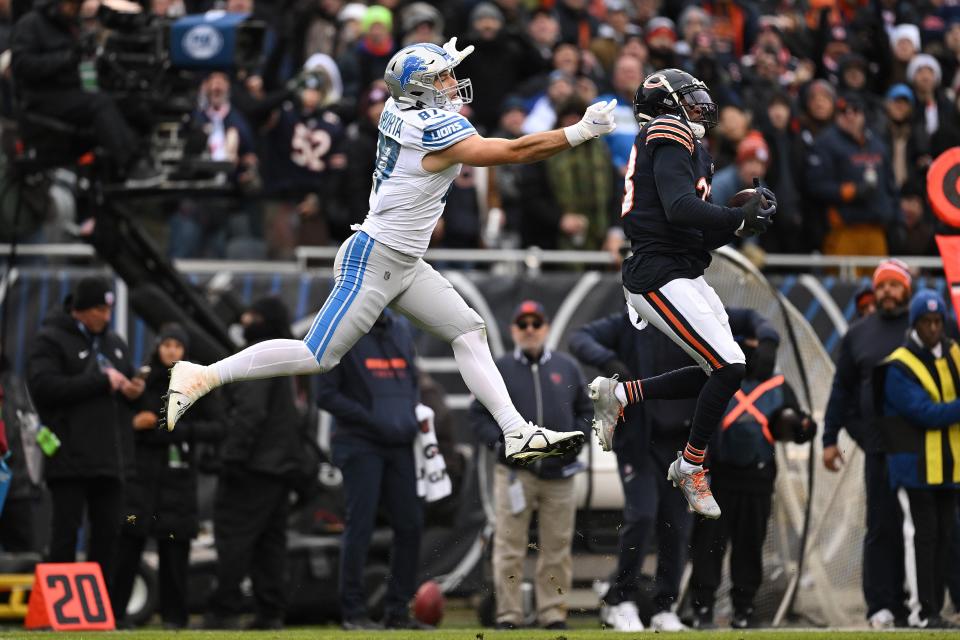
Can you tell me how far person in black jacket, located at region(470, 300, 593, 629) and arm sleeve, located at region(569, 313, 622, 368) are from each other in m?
0.50

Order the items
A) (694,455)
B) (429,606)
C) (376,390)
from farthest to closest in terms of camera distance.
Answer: (429,606)
(376,390)
(694,455)

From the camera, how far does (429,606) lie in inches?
499

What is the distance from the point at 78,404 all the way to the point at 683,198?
458 cm

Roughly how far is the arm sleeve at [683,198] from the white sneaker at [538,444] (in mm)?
1238

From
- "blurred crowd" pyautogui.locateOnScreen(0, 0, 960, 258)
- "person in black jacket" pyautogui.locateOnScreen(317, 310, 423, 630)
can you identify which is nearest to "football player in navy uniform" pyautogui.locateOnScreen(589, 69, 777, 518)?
"person in black jacket" pyautogui.locateOnScreen(317, 310, 423, 630)

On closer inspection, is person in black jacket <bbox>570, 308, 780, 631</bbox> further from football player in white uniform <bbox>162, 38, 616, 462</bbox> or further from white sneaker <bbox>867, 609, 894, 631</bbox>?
football player in white uniform <bbox>162, 38, 616, 462</bbox>

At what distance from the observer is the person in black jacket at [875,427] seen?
1195 centimetres

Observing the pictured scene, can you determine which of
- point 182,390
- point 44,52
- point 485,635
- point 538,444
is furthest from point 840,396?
point 44,52

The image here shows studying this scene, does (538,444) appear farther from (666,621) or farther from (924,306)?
(924,306)

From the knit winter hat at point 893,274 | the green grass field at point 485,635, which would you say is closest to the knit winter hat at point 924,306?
the knit winter hat at point 893,274

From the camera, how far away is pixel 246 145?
15.0 m

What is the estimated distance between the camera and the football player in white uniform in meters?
9.47

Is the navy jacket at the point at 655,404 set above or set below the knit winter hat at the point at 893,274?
below

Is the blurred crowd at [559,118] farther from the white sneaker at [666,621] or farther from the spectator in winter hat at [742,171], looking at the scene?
the white sneaker at [666,621]
